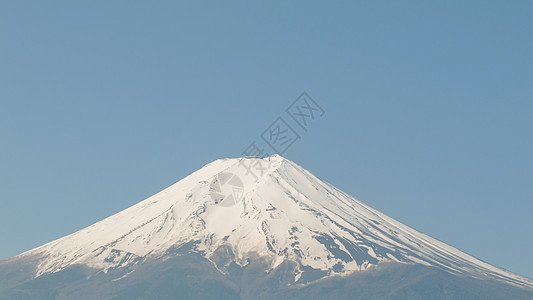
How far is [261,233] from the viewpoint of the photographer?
176000 mm

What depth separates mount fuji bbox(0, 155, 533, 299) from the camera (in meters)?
161

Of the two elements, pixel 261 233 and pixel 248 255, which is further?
pixel 261 233

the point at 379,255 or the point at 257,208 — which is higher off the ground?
the point at 257,208

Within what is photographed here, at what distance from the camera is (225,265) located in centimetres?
16825

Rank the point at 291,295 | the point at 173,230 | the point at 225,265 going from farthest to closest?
the point at 173,230 < the point at 225,265 < the point at 291,295

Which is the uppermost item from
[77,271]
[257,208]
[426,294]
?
[257,208]

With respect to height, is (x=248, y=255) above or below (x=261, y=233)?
below

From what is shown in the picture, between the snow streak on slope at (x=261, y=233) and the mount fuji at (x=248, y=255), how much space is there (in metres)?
0.25

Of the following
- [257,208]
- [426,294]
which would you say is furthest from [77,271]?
[426,294]

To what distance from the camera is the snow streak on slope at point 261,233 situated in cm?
17162

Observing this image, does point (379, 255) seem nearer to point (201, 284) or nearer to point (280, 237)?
point (280, 237)

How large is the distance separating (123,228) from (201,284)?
30.6 m

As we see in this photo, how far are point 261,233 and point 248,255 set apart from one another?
6320 millimetres

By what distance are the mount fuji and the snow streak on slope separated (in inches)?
10.0
